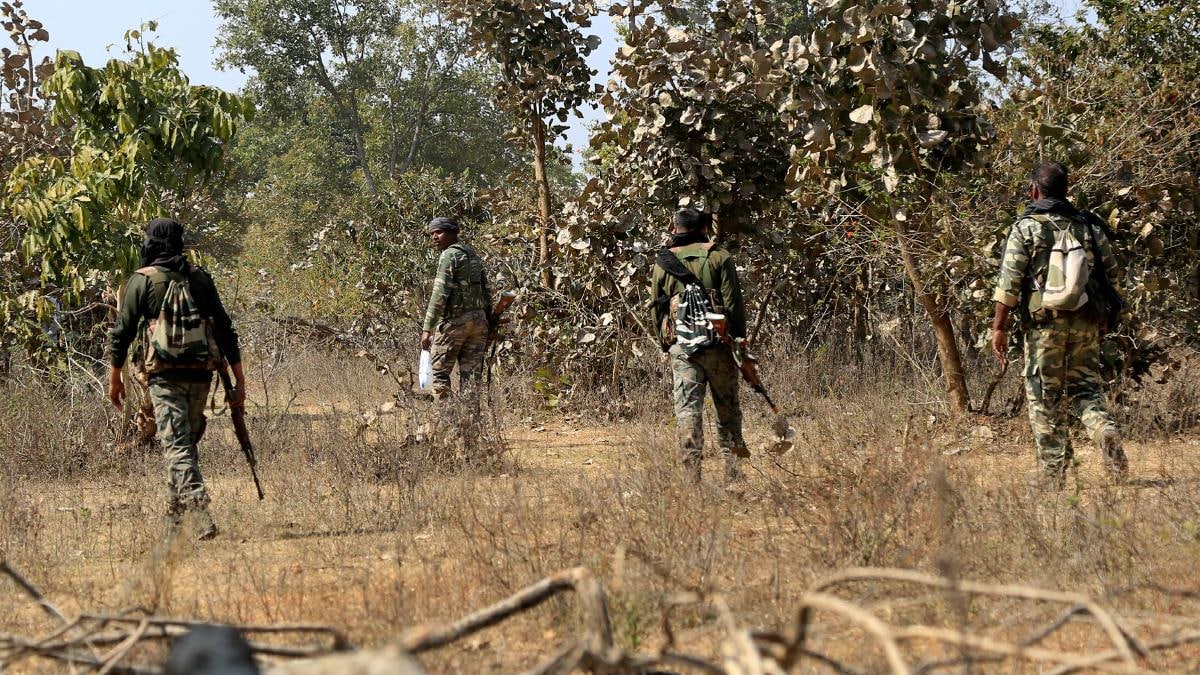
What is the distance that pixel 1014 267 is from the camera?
6.00m

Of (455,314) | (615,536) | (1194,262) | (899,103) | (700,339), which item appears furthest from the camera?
(455,314)

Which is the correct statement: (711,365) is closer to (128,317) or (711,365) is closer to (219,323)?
(219,323)

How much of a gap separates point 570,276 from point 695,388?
13.2ft

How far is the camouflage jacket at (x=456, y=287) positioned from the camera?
27.3 feet

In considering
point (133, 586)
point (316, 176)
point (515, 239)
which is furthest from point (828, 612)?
point (316, 176)

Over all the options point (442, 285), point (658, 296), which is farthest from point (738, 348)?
point (442, 285)

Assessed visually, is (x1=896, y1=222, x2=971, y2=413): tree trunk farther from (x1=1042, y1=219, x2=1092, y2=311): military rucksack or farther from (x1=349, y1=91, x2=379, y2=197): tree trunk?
(x1=349, y1=91, x2=379, y2=197): tree trunk

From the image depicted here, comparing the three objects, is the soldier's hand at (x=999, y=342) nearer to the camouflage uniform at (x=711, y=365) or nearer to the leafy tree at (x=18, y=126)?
the camouflage uniform at (x=711, y=365)

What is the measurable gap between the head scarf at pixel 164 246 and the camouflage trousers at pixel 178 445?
1.83ft

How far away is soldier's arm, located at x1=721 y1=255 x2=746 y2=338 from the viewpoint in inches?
255

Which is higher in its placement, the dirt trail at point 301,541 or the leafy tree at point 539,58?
the leafy tree at point 539,58

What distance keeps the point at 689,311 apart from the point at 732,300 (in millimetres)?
240

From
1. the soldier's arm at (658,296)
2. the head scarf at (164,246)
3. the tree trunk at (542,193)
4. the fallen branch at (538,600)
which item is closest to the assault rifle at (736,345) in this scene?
the soldier's arm at (658,296)

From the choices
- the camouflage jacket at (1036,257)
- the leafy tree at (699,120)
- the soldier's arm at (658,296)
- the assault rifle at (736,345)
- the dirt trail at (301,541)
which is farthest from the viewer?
the leafy tree at (699,120)
